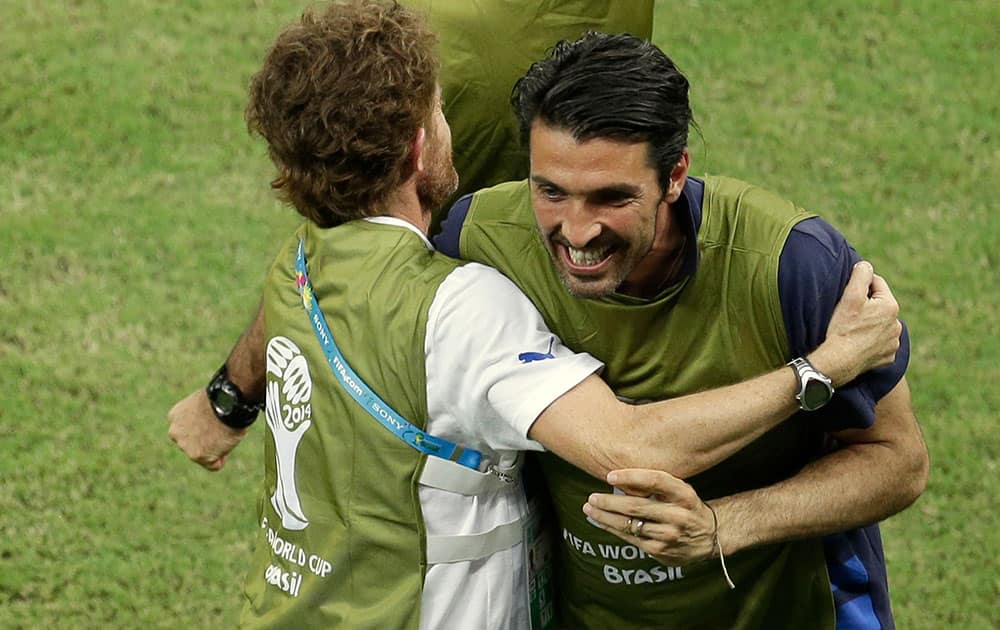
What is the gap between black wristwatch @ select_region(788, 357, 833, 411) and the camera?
2.76 meters

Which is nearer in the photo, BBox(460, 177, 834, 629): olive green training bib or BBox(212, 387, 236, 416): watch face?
BBox(460, 177, 834, 629): olive green training bib

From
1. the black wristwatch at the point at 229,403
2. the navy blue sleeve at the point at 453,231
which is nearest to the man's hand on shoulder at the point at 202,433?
the black wristwatch at the point at 229,403

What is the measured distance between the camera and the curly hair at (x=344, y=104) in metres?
2.96

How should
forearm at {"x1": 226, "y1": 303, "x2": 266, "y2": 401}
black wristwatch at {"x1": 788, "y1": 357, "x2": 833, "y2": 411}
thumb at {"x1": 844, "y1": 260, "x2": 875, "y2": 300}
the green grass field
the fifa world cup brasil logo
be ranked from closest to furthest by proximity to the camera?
black wristwatch at {"x1": 788, "y1": 357, "x2": 833, "y2": 411}
thumb at {"x1": 844, "y1": 260, "x2": 875, "y2": 300}
the fifa world cup brasil logo
forearm at {"x1": 226, "y1": 303, "x2": 266, "y2": 401}
the green grass field

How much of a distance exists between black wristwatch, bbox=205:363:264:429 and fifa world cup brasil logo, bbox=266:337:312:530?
0.59m

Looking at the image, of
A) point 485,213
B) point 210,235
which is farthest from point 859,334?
point 210,235

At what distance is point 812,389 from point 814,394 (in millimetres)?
10

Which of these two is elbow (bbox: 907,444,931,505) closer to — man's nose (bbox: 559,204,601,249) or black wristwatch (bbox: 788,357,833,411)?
black wristwatch (bbox: 788,357,833,411)

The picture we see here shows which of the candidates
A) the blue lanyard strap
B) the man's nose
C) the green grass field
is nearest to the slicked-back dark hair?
the man's nose

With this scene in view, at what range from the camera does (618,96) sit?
111 inches

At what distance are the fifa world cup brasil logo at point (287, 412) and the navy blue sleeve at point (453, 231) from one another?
15.7 inches

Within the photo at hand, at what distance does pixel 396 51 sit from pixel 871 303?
3.18 feet

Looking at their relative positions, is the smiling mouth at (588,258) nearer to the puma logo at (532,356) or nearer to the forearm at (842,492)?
the puma logo at (532,356)

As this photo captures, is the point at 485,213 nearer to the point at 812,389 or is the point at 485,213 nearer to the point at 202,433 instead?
the point at 812,389
